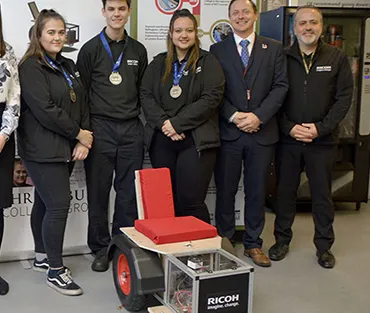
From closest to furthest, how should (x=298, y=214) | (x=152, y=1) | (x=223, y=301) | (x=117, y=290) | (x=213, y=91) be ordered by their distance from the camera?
(x=223, y=301) → (x=117, y=290) → (x=213, y=91) → (x=152, y=1) → (x=298, y=214)

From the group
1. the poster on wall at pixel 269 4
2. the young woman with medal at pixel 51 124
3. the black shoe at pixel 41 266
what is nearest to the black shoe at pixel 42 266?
the black shoe at pixel 41 266

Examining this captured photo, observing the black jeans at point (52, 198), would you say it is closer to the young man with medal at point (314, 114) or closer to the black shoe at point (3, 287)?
the black shoe at point (3, 287)

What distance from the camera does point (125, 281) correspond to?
2.91 metres

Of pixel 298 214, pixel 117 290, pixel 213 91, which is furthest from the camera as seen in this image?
pixel 298 214

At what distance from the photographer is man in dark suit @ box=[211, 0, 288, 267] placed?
3457 millimetres

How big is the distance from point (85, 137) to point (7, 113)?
487mm

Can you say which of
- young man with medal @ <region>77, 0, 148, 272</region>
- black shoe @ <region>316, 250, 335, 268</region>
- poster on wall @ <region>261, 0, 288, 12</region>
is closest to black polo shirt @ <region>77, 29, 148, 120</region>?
young man with medal @ <region>77, 0, 148, 272</region>

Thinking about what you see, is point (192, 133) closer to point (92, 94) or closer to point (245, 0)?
point (92, 94)

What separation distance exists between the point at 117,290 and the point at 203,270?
0.67m

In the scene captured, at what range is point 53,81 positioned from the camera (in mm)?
2994

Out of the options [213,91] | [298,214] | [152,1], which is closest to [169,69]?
[213,91]

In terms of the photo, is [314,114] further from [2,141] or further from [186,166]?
[2,141]

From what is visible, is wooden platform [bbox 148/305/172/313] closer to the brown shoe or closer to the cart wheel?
the cart wheel

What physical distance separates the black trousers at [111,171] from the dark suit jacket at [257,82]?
2.05 feet
